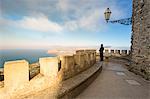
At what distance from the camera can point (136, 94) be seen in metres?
3.98

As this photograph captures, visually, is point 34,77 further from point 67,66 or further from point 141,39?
point 141,39

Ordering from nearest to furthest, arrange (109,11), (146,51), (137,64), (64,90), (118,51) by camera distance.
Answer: (64,90)
(146,51)
(137,64)
(109,11)
(118,51)

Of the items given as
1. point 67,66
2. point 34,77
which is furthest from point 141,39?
point 34,77

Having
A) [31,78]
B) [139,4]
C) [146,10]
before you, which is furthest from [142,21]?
[31,78]

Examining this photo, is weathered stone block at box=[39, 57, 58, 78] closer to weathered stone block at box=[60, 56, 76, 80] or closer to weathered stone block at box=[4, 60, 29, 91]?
weathered stone block at box=[60, 56, 76, 80]

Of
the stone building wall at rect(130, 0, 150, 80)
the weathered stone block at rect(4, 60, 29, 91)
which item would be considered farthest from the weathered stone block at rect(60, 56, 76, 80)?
the stone building wall at rect(130, 0, 150, 80)

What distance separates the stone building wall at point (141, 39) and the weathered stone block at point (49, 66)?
4.97m

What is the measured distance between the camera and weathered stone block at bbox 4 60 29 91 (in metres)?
2.03

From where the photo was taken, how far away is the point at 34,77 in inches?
103

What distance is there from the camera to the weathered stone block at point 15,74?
2.03 m

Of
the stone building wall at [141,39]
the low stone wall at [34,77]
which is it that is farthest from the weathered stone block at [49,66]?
the stone building wall at [141,39]

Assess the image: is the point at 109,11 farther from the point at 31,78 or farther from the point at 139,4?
the point at 31,78

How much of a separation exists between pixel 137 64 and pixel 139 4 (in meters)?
3.38

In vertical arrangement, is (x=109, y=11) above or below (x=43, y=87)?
above
